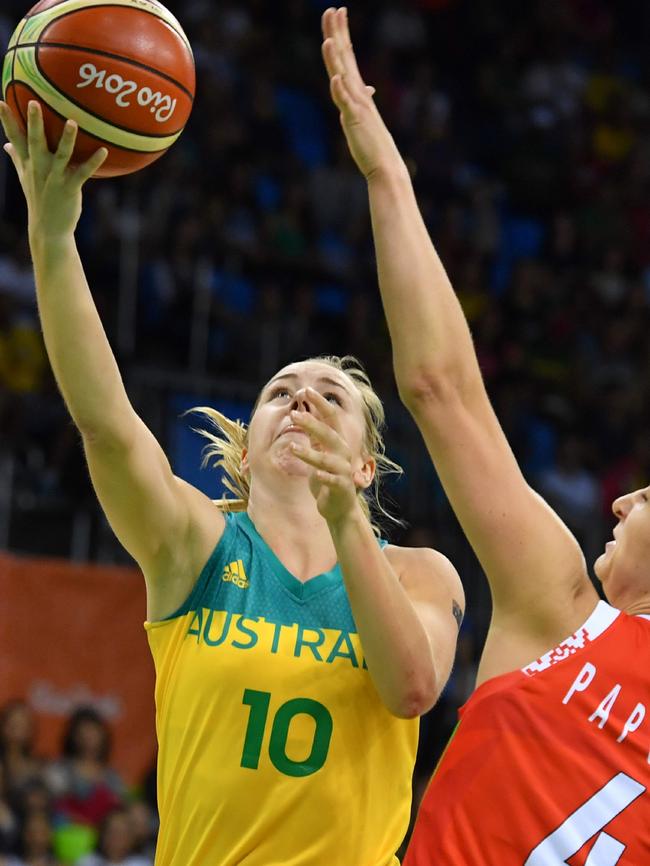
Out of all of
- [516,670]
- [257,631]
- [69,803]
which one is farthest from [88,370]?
[69,803]

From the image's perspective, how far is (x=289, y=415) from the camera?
13.1 ft

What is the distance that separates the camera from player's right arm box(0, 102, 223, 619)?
3.34m

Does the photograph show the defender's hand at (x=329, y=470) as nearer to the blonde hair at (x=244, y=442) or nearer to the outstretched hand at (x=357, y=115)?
the outstretched hand at (x=357, y=115)

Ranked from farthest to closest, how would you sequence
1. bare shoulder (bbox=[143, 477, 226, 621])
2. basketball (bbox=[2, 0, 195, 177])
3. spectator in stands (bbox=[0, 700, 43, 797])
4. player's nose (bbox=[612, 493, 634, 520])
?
spectator in stands (bbox=[0, 700, 43, 797]) → bare shoulder (bbox=[143, 477, 226, 621]) → basketball (bbox=[2, 0, 195, 177]) → player's nose (bbox=[612, 493, 634, 520])

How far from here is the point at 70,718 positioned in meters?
8.76

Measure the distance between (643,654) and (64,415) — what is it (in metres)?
7.34

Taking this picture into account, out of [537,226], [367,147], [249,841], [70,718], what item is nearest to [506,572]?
[367,147]

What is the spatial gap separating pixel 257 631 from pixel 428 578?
0.53 metres

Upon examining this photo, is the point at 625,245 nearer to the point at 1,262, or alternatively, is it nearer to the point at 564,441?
the point at 564,441

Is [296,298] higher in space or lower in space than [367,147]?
lower

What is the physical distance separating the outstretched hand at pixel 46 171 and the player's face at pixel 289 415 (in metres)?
0.88

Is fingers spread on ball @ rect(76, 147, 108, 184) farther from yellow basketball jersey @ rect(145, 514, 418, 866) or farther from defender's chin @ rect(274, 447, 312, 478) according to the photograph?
yellow basketball jersey @ rect(145, 514, 418, 866)

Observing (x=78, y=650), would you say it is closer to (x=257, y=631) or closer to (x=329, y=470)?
(x=257, y=631)

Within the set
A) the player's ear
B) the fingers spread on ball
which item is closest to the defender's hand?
the fingers spread on ball
